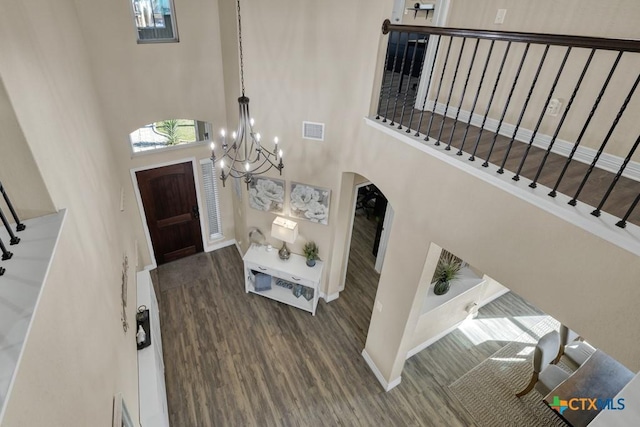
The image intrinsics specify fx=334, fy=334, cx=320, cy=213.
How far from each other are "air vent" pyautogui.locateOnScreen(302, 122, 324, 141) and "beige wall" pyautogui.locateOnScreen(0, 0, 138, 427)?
257cm

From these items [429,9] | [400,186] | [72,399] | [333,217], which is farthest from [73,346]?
[429,9]

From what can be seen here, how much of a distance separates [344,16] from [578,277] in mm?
3564

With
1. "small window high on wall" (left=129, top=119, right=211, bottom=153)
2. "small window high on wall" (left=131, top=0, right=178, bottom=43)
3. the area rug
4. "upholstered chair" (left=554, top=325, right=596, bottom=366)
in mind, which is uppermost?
"small window high on wall" (left=131, top=0, right=178, bottom=43)

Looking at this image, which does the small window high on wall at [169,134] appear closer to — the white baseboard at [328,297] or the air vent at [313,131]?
the air vent at [313,131]

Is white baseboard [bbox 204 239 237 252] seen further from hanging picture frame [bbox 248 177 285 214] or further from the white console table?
hanging picture frame [bbox 248 177 285 214]

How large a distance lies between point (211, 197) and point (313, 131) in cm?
284

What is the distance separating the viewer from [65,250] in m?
1.94

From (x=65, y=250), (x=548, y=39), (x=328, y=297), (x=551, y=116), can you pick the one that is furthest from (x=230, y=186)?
(x=548, y=39)

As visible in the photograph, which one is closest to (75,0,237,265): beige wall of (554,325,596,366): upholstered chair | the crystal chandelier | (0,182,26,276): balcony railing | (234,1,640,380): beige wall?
the crystal chandelier

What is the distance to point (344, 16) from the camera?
396cm

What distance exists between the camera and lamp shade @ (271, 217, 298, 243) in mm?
5371

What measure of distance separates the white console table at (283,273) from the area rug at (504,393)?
2547 mm

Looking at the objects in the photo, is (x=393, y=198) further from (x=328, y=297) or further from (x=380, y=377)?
(x=328, y=297)

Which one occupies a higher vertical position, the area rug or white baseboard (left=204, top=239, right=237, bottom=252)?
white baseboard (left=204, top=239, right=237, bottom=252)
